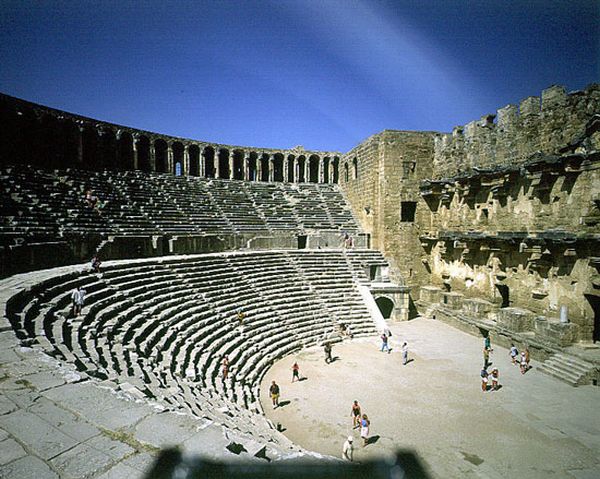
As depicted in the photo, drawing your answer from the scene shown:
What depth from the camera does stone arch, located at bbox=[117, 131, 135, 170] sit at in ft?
81.1

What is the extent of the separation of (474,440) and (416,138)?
1788cm

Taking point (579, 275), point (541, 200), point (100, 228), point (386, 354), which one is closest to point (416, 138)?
point (541, 200)

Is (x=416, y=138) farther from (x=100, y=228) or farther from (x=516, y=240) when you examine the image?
(x=100, y=228)

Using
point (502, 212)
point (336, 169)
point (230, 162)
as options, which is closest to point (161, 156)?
point (230, 162)

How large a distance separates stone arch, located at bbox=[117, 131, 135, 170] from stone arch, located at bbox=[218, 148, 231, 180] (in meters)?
6.81

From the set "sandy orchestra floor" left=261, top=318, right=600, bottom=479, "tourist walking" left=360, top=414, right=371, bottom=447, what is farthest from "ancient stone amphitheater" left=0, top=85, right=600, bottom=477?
"tourist walking" left=360, top=414, right=371, bottom=447

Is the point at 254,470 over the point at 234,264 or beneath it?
beneath

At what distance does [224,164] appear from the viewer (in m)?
30.0

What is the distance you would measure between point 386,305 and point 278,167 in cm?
1646

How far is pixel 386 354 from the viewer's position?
1469cm

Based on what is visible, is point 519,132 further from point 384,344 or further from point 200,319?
point 200,319

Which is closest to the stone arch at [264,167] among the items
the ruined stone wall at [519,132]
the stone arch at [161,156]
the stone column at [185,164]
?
the stone column at [185,164]

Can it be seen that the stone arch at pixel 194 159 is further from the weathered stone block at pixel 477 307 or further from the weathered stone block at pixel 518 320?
the weathered stone block at pixel 518 320

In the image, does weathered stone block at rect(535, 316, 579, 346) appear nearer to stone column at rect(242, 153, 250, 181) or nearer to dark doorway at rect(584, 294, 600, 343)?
dark doorway at rect(584, 294, 600, 343)
